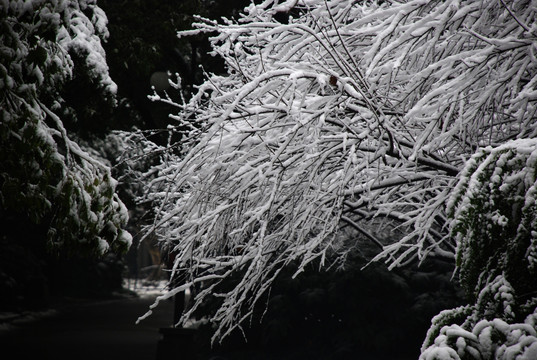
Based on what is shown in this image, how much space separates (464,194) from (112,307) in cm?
2294

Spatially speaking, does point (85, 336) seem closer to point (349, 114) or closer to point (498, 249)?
point (349, 114)

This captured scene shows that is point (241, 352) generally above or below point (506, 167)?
below

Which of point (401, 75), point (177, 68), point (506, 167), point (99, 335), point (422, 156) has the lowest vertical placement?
point (99, 335)

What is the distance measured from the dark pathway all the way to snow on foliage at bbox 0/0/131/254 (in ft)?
24.5

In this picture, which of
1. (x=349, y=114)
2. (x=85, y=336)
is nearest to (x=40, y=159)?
(x=349, y=114)

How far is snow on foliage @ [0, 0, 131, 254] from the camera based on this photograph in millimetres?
4551

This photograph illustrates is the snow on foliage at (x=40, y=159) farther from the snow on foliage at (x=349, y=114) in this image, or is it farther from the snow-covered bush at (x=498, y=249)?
the snow-covered bush at (x=498, y=249)

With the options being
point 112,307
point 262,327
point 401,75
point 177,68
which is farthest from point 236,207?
point 112,307

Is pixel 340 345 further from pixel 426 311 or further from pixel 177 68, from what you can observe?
pixel 177 68

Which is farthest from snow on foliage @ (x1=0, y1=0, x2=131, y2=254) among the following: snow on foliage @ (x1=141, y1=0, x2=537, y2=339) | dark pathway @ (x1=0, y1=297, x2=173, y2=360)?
dark pathway @ (x1=0, y1=297, x2=173, y2=360)

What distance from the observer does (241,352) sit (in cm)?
1089

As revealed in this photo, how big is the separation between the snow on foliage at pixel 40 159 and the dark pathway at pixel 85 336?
747 cm

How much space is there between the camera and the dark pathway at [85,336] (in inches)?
489

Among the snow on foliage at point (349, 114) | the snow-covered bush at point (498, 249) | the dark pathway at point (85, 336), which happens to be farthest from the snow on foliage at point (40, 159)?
the dark pathway at point (85, 336)
